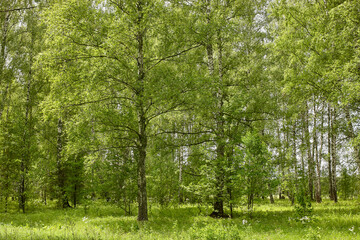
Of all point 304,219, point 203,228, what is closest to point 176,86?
point 203,228

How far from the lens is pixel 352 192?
1742 centimetres

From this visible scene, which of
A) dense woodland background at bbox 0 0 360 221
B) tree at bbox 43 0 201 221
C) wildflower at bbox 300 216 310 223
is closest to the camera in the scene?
wildflower at bbox 300 216 310 223

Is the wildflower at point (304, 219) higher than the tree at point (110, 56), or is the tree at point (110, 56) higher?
the tree at point (110, 56)

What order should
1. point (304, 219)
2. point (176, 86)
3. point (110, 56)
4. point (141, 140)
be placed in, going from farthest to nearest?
1. point (141, 140)
2. point (176, 86)
3. point (110, 56)
4. point (304, 219)

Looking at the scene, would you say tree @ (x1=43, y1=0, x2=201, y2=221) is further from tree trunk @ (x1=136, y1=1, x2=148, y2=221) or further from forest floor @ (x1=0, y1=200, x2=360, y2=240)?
Result: forest floor @ (x1=0, y1=200, x2=360, y2=240)

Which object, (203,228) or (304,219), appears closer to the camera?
(203,228)

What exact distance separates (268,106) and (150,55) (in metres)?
5.36

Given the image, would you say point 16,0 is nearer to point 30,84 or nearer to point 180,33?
point 30,84

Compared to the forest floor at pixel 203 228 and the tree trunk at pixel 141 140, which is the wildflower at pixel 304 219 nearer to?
the forest floor at pixel 203 228

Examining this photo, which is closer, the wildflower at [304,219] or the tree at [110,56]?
the wildflower at [304,219]

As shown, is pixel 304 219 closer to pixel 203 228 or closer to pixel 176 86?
pixel 203 228

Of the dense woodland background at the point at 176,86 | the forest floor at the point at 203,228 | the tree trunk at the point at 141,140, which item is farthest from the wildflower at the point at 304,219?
the tree trunk at the point at 141,140

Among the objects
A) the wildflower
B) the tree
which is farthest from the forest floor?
the tree

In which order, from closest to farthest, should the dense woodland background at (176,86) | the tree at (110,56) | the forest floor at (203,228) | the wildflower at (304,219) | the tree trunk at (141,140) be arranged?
the forest floor at (203,228), the wildflower at (304,219), the tree at (110,56), the dense woodland background at (176,86), the tree trunk at (141,140)
